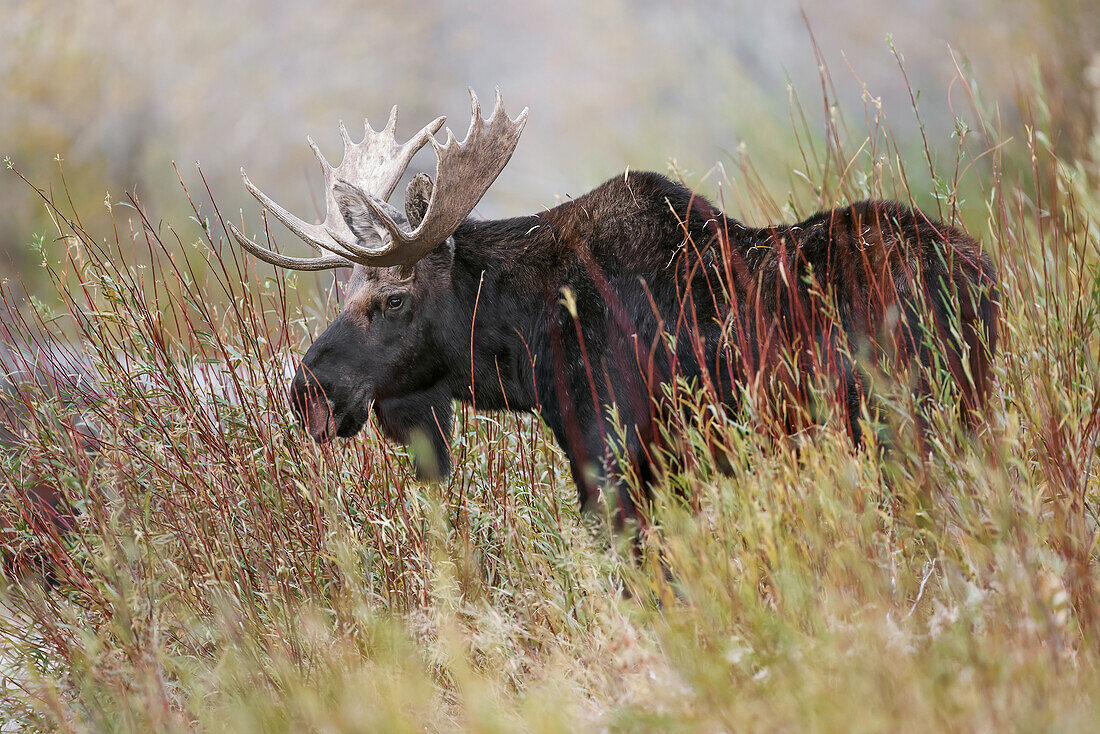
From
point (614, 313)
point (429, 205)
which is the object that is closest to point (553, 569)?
point (614, 313)

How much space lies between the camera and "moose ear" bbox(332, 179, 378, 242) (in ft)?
11.4

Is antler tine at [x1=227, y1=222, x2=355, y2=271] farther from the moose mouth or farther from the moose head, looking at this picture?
the moose mouth

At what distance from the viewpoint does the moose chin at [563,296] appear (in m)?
2.83

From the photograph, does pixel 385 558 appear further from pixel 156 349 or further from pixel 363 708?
pixel 156 349

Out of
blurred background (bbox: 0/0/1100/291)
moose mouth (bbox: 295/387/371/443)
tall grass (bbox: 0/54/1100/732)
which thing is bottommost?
tall grass (bbox: 0/54/1100/732)

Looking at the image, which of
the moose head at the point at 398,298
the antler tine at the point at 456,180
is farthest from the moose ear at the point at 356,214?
the antler tine at the point at 456,180

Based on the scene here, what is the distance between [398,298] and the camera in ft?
11.3

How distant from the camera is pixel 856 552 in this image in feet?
6.41

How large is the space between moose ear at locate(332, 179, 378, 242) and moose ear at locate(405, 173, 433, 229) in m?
0.14

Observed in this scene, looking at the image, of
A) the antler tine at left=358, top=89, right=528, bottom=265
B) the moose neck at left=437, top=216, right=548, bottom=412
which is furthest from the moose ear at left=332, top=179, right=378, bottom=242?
the moose neck at left=437, top=216, right=548, bottom=412

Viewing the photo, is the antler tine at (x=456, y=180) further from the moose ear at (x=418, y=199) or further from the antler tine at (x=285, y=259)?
the antler tine at (x=285, y=259)

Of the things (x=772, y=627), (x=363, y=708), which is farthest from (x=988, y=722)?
(x=363, y=708)

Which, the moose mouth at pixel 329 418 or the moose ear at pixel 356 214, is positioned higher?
the moose ear at pixel 356 214

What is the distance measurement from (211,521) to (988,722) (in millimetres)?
2327
